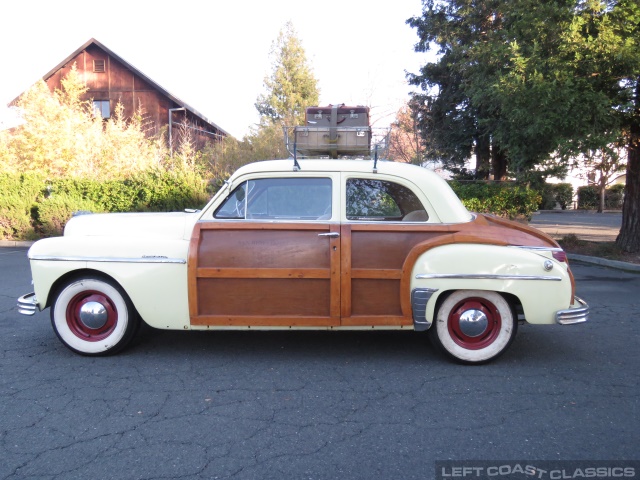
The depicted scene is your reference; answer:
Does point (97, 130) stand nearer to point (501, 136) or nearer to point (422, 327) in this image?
point (501, 136)

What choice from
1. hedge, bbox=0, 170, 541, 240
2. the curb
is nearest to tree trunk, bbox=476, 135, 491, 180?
hedge, bbox=0, 170, 541, 240

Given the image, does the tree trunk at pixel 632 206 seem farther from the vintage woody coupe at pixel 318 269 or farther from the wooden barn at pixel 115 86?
the wooden barn at pixel 115 86

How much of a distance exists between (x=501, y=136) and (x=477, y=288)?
27.3 ft

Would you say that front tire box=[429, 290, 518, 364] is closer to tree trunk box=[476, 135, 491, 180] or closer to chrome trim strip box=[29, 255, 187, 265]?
chrome trim strip box=[29, 255, 187, 265]

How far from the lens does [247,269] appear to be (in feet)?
14.7

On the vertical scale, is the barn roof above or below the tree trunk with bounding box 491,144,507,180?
above

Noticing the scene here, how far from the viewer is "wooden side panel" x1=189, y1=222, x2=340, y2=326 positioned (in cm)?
448

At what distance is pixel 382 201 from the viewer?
478cm

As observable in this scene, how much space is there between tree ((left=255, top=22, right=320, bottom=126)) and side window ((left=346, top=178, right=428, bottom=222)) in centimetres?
3336

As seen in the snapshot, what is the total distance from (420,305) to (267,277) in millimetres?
→ 1333

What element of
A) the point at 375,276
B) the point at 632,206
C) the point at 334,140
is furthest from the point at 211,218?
the point at 632,206

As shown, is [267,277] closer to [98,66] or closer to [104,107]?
[104,107]

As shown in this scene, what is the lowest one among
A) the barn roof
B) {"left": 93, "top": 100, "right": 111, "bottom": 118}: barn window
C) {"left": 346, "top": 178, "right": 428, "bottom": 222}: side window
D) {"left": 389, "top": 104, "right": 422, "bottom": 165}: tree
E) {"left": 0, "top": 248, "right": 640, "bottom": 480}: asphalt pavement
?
{"left": 0, "top": 248, "right": 640, "bottom": 480}: asphalt pavement

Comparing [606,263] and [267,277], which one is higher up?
[267,277]
